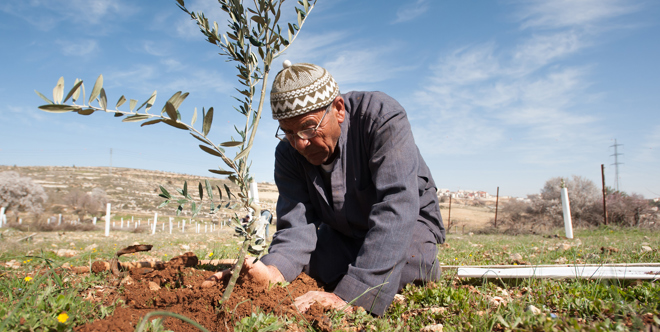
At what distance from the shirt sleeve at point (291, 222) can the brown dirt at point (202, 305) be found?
0.21m

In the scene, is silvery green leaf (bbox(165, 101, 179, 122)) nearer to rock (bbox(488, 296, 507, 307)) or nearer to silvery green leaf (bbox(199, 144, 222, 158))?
silvery green leaf (bbox(199, 144, 222, 158))

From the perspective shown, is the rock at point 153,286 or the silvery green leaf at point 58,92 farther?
the rock at point 153,286

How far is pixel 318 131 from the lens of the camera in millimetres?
2371

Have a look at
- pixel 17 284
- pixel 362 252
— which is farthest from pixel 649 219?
pixel 17 284

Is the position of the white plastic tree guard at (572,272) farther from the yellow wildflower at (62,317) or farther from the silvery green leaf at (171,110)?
the yellow wildflower at (62,317)

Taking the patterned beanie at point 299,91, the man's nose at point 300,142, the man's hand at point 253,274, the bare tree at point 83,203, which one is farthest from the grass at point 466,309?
the bare tree at point 83,203

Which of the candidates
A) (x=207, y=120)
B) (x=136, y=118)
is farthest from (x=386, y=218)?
(x=136, y=118)

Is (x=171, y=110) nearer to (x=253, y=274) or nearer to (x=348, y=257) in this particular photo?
(x=253, y=274)

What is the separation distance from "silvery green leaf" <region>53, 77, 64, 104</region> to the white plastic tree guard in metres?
2.38

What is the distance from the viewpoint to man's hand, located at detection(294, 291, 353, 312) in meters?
1.90

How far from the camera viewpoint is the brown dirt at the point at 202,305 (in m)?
1.56

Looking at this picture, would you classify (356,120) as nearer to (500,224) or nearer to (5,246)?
(5,246)

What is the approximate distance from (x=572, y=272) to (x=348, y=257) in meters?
1.56

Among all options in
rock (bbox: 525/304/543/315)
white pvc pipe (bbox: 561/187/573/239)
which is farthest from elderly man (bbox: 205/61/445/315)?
white pvc pipe (bbox: 561/187/573/239)
